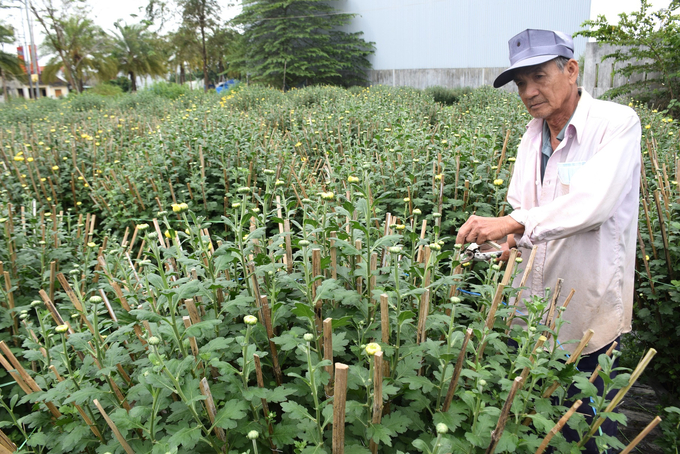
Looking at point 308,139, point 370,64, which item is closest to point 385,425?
point 308,139

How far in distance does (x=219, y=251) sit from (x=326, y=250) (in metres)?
0.46

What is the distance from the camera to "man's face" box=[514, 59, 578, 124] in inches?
84.8

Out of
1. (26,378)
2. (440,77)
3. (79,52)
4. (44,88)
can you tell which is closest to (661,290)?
(26,378)

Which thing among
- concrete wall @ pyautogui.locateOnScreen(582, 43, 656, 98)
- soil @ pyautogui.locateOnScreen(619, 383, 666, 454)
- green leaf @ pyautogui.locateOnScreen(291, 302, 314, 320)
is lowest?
soil @ pyautogui.locateOnScreen(619, 383, 666, 454)

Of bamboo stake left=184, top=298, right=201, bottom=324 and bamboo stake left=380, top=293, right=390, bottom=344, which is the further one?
bamboo stake left=184, top=298, right=201, bottom=324

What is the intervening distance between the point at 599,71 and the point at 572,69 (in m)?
15.0

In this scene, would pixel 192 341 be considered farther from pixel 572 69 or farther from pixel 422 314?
pixel 572 69

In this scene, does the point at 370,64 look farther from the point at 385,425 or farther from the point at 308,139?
the point at 385,425

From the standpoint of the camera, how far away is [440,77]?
27.0 metres

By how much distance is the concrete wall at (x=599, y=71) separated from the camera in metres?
13.9

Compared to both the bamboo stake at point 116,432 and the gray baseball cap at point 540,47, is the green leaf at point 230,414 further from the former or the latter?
the gray baseball cap at point 540,47

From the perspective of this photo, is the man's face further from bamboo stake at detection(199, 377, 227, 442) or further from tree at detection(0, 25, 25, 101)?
tree at detection(0, 25, 25, 101)

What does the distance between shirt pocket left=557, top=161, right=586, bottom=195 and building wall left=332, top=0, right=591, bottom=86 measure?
23273 millimetres

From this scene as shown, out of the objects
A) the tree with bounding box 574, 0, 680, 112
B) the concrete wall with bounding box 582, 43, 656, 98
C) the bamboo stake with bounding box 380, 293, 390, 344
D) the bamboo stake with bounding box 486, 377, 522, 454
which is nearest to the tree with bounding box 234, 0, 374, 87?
the concrete wall with bounding box 582, 43, 656, 98
